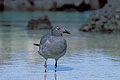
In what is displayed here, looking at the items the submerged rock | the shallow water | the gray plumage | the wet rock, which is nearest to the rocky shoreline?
the wet rock

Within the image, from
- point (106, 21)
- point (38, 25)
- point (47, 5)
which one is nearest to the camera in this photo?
point (106, 21)

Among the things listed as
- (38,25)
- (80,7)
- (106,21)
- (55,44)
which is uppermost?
(55,44)

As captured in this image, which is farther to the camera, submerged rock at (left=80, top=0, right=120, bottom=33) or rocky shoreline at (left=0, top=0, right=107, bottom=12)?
rocky shoreline at (left=0, top=0, right=107, bottom=12)

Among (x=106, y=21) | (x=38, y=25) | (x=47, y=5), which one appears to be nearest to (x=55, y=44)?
(x=106, y=21)

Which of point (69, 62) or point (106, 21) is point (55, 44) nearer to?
point (69, 62)

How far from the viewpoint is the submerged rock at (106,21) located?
12984 mm

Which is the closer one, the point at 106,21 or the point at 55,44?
the point at 55,44

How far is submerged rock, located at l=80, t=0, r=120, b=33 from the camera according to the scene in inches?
511

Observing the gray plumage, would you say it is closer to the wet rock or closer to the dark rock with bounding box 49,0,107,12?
the wet rock

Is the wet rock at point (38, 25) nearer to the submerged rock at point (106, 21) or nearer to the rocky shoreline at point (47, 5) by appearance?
the submerged rock at point (106, 21)

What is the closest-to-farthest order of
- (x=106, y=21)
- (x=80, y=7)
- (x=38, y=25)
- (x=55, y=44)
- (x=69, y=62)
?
(x=55, y=44)
(x=69, y=62)
(x=106, y=21)
(x=38, y=25)
(x=80, y=7)

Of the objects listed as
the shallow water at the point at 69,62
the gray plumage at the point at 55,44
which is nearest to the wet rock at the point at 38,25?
the shallow water at the point at 69,62

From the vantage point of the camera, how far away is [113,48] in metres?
9.07

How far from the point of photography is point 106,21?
43.0 ft
